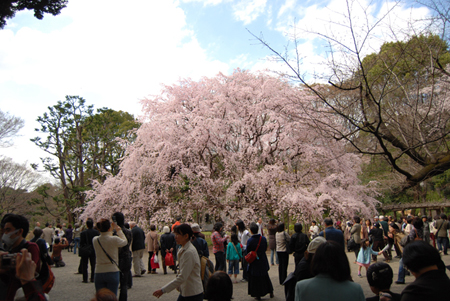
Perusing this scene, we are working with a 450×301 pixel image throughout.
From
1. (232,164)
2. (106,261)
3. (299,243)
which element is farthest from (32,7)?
(232,164)

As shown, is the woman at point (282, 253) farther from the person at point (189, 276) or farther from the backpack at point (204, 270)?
the person at point (189, 276)

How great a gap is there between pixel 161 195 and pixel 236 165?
4025 millimetres

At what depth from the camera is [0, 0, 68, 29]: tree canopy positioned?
6219 mm

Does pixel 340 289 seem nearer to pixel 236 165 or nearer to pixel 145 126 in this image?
pixel 236 165

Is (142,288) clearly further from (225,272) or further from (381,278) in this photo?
(381,278)

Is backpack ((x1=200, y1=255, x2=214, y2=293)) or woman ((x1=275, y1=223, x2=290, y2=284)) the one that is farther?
woman ((x1=275, y1=223, x2=290, y2=284))

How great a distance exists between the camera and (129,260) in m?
6.14

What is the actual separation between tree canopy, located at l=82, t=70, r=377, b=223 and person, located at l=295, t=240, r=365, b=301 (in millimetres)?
12058

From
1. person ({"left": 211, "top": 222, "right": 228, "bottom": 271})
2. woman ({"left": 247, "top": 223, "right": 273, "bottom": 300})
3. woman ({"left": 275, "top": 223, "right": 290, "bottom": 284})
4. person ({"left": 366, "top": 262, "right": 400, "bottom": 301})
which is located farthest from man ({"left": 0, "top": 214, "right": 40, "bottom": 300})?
woman ({"left": 275, "top": 223, "right": 290, "bottom": 284})

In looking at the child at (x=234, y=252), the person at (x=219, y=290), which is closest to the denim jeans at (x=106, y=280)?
the person at (x=219, y=290)

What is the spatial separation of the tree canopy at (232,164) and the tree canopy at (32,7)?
28.5ft

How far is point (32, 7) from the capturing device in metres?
6.50

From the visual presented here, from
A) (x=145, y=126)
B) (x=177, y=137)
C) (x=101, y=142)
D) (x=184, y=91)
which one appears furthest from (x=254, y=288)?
(x=101, y=142)

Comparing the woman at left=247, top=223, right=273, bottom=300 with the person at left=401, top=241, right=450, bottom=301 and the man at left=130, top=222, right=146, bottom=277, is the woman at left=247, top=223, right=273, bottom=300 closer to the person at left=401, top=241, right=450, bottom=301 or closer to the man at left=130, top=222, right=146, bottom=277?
the man at left=130, top=222, right=146, bottom=277
